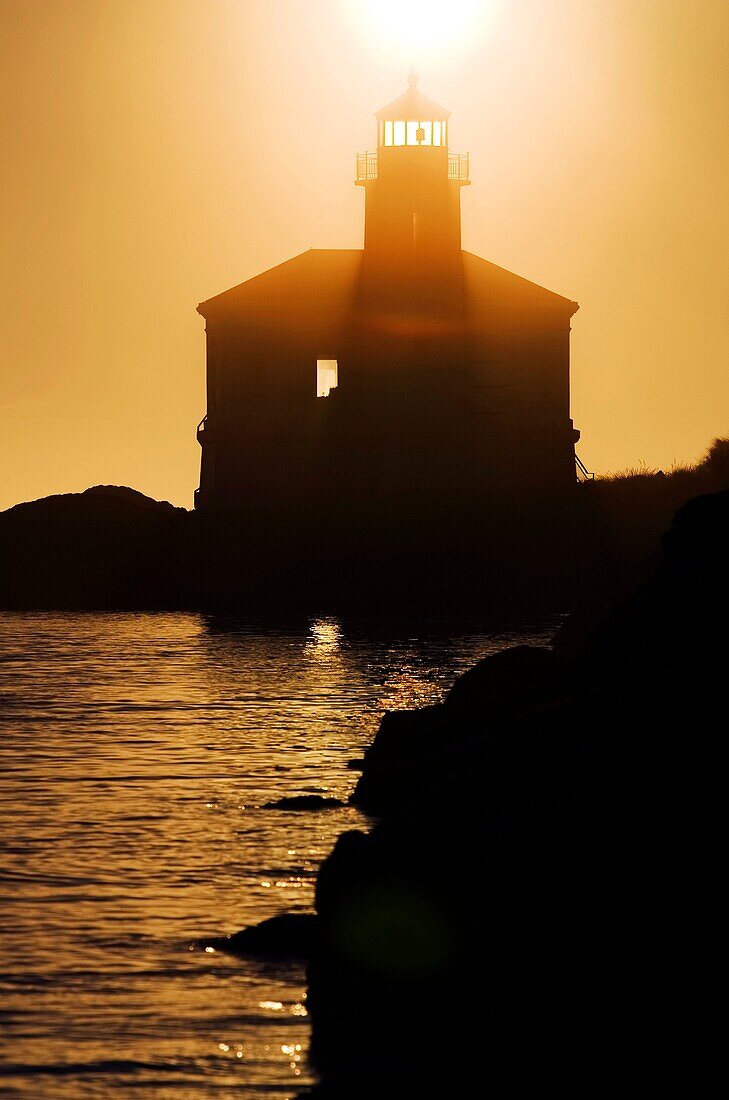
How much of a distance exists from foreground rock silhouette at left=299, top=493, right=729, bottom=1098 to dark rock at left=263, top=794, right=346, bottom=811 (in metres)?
4.87

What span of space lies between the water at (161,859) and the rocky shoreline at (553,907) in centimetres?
57

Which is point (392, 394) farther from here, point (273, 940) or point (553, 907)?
point (553, 907)

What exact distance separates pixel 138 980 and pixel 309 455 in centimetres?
4369

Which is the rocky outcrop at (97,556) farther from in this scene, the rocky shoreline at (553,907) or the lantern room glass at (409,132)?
the rocky shoreline at (553,907)

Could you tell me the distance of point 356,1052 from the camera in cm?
905

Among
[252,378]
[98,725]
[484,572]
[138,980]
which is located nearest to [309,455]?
[252,378]

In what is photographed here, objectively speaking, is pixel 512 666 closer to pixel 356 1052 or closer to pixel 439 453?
pixel 356 1052

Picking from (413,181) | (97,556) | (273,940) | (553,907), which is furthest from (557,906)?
(97,556)

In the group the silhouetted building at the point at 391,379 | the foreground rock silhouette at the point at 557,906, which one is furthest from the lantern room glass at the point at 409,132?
the foreground rock silhouette at the point at 557,906

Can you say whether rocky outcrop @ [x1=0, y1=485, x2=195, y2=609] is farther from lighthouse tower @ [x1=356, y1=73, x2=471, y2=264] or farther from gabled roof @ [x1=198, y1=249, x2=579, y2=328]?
lighthouse tower @ [x1=356, y1=73, x2=471, y2=264]

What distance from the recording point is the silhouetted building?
53125 millimetres

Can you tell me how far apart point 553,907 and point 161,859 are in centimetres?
610

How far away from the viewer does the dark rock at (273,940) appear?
36.7 feet

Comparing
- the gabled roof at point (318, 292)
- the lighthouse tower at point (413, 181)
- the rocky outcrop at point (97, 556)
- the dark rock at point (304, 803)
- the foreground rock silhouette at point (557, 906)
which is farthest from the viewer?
the rocky outcrop at point (97, 556)
